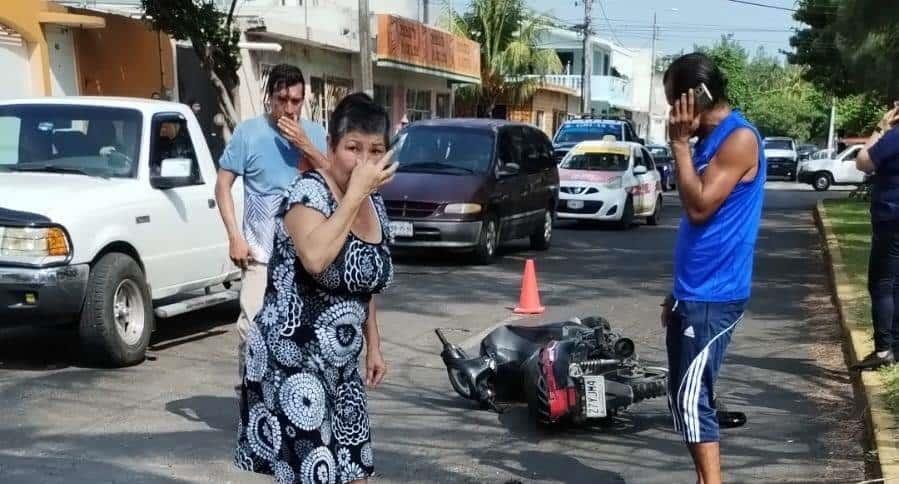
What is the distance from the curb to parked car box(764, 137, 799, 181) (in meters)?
37.3

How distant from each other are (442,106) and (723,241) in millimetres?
35203

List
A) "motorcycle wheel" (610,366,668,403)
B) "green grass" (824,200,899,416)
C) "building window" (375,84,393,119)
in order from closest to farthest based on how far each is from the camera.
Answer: "motorcycle wheel" (610,366,668,403) < "green grass" (824,200,899,416) < "building window" (375,84,393,119)

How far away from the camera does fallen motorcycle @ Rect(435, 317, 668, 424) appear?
20.2 feet

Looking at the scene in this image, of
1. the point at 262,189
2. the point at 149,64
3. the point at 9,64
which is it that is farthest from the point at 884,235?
the point at 149,64

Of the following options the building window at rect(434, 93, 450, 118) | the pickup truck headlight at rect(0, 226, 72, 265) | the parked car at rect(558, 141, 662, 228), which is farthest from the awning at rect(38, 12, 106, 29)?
the building window at rect(434, 93, 450, 118)

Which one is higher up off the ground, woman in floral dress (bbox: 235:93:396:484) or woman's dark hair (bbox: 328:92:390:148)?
woman's dark hair (bbox: 328:92:390:148)

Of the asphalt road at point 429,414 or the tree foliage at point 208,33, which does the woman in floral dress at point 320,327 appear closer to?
the asphalt road at point 429,414

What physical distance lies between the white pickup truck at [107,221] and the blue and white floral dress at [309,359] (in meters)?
4.22

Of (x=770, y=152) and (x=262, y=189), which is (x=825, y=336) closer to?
(x=262, y=189)

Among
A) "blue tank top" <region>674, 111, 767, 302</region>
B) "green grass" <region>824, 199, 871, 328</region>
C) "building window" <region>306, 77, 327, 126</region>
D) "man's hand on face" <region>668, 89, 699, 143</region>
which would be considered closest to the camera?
"man's hand on face" <region>668, 89, 699, 143</region>

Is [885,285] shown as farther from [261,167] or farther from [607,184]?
[607,184]

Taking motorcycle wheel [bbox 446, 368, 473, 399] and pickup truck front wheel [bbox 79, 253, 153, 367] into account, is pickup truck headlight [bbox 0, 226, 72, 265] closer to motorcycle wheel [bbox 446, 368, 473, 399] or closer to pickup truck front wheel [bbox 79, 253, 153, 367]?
pickup truck front wheel [bbox 79, 253, 153, 367]

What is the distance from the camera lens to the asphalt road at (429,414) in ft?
18.8

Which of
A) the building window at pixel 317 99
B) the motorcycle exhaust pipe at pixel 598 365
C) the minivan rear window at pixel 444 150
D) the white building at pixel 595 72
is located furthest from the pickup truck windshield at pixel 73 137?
the white building at pixel 595 72
